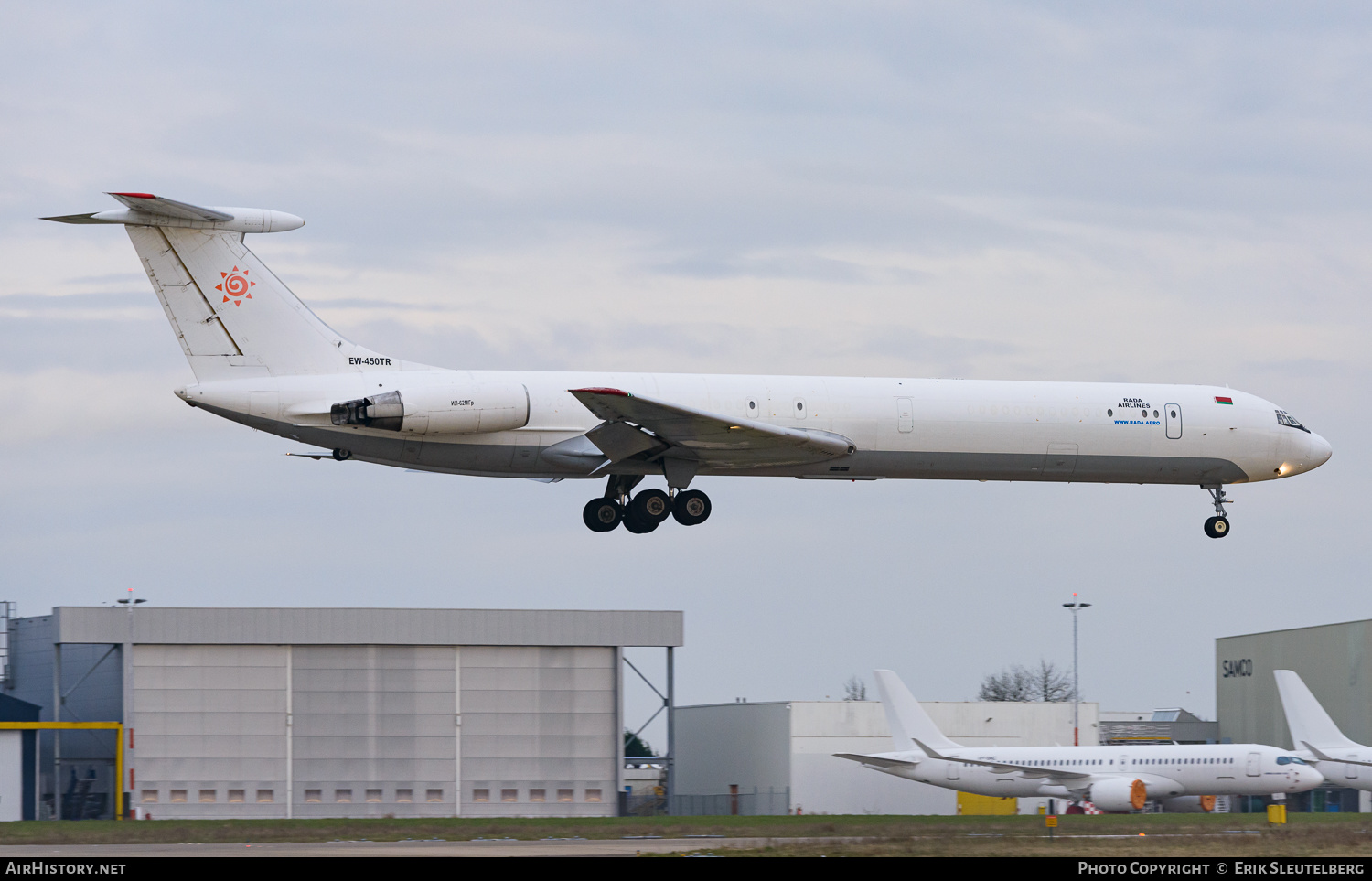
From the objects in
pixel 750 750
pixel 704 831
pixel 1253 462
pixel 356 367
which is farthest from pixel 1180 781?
pixel 356 367

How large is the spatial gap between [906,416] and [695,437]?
14.8ft

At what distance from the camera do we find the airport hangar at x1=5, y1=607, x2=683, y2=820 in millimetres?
48250

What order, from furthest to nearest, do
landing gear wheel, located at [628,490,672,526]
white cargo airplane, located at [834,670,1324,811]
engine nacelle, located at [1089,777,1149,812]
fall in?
white cargo airplane, located at [834,670,1324,811] < engine nacelle, located at [1089,777,1149,812] < landing gear wheel, located at [628,490,672,526]

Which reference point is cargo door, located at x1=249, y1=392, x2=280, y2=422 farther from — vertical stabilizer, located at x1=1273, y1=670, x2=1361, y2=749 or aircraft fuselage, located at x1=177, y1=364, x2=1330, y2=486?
vertical stabilizer, located at x1=1273, y1=670, x2=1361, y2=749

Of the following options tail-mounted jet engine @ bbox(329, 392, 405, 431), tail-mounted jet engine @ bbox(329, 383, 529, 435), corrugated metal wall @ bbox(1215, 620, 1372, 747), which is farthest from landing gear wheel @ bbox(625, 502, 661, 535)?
corrugated metal wall @ bbox(1215, 620, 1372, 747)

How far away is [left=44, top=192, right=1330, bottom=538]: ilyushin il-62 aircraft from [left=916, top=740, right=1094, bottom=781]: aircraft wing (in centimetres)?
1126

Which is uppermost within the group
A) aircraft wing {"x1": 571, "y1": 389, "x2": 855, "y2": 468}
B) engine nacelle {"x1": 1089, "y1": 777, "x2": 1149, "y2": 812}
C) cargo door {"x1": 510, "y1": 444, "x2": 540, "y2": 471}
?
aircraft wing {"x1": 571, "y1": 389, "x2": 855, "y2": 468}

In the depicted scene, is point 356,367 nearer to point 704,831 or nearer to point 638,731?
point 704,831

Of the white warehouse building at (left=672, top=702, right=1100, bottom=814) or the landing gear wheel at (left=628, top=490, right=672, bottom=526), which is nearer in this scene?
the landing gear wheel at (left=628, top=490, right=672, bottom=526)

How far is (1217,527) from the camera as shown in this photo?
119ft

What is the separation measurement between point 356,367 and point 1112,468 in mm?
15715

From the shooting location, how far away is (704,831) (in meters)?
36.7

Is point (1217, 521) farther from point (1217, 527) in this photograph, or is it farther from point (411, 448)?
point (411, 448)

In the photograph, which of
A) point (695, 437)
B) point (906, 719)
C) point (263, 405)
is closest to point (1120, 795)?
point (906, 719)
